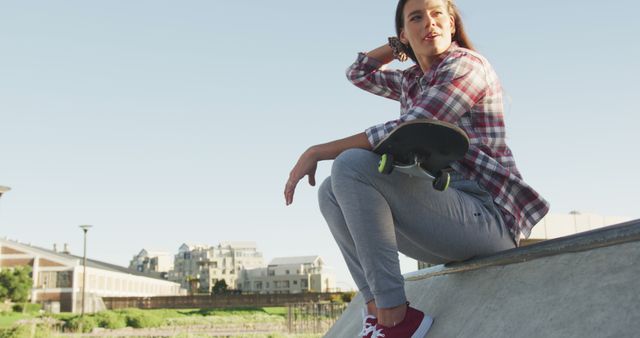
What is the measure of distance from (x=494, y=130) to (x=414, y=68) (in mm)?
469

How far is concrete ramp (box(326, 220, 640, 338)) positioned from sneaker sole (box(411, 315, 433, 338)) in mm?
17

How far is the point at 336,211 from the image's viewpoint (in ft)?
6.40

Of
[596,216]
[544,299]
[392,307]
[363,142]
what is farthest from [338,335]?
[596,216]

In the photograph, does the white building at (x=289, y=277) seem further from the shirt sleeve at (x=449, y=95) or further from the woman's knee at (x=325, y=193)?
the shirt sleeve at (x=449, y=95)

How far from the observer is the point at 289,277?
313 feet

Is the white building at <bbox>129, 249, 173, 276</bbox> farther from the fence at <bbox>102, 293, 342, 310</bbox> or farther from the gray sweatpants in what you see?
the gray sweatpants

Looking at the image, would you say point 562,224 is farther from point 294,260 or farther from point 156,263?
point 156,263

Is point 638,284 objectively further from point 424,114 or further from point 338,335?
point 338,335

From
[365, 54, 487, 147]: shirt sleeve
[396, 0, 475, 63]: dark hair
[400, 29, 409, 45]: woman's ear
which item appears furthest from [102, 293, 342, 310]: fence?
[365, 54, 487, 147]: shirt sleeve

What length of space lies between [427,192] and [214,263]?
107m

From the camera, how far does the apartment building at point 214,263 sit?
104375 millimetres

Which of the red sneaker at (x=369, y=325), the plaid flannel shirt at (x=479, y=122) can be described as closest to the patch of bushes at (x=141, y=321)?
the red sneaker at (x=369, y=325)

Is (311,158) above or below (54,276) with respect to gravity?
above

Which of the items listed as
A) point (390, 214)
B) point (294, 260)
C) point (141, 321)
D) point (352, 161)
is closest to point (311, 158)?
point (352, 161)
